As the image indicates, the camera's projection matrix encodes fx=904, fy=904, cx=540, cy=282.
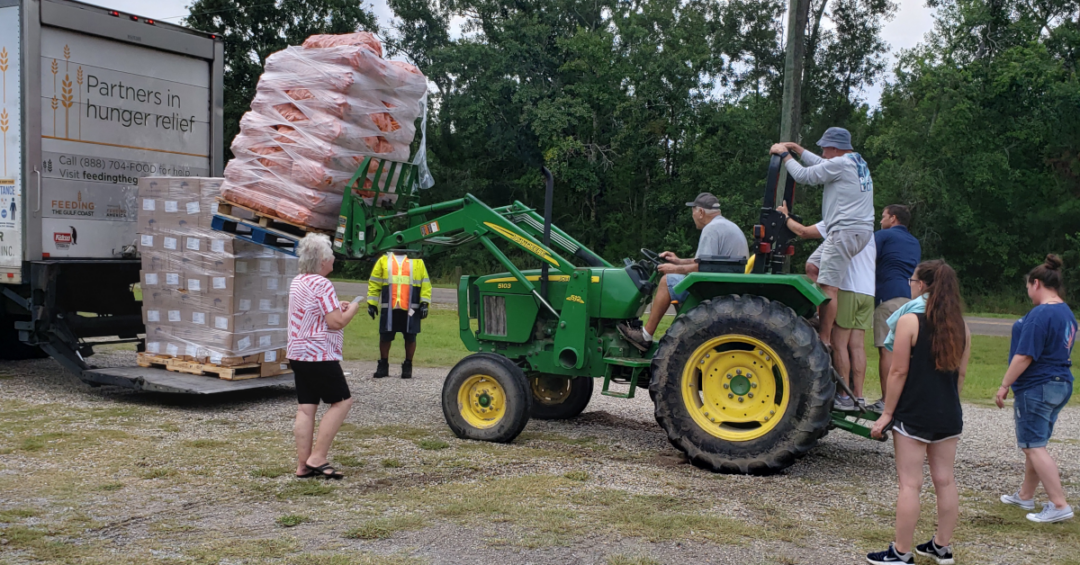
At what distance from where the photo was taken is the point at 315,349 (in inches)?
236

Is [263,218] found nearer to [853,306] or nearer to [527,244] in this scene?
[527,244]

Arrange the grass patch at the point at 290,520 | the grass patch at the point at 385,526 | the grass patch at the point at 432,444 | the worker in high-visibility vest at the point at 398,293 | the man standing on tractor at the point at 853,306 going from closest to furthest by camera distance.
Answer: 1. the grass patch at the point at 385,526
2. the grass patch at the point at 290,520
3. the man standing on tractor at the point at 853,306
4. the grass patch at the point at 432,444
5. the worker in high-visibility vest at the point at 398,293

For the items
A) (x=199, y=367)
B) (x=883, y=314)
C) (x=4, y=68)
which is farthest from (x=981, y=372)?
(x=4, y=68)

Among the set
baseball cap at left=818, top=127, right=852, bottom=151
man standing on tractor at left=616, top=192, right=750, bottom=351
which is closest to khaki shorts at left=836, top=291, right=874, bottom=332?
man standing on tractor at left=616, top=192, right=750, bottom=351

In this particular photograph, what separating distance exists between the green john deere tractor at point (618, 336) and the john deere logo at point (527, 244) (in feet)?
0.04

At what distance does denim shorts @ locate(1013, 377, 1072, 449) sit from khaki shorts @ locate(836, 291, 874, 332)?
1301 millimetres

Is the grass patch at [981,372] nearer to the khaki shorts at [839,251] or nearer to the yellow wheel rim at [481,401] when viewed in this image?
the khaki shorts at [839,251]

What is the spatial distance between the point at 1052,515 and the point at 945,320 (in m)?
1.85

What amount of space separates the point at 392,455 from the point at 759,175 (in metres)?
25.0

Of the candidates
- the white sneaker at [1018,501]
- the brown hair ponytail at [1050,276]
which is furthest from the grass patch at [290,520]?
the brown hair ponytail at [1050,276]

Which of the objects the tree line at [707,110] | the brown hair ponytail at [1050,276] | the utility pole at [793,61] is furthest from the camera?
the tree line at [707,110]

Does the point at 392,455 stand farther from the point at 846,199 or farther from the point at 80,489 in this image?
the point at 846,199

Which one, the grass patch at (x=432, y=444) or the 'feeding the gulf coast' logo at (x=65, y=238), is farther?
the 'feeding the gulf coast' logo at (x=65, y=238)

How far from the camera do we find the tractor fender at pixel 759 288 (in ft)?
21.0
